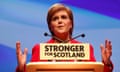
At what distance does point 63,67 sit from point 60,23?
759 mm

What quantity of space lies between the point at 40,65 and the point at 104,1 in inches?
57.4

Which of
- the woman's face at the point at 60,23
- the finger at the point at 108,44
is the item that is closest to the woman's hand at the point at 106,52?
the finger at the point at 108,44

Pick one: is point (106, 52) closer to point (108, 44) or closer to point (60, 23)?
point (108, 44)

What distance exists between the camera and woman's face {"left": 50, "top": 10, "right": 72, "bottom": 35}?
84.9 inches

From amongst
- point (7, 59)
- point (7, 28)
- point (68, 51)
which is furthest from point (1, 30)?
point (68, 51)

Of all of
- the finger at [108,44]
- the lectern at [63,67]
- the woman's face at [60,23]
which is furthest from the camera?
the woman's face at [60,23]

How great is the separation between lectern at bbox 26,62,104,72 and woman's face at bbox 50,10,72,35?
0.73m

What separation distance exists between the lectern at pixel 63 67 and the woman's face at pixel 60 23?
2.41 feet

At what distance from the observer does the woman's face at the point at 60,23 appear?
216 cm

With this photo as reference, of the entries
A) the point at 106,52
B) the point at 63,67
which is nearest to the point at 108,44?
the point at 106,52

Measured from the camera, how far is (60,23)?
85.0 inches

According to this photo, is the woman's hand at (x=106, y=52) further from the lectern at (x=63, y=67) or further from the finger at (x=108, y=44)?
the lectern at (x=63, y=67)

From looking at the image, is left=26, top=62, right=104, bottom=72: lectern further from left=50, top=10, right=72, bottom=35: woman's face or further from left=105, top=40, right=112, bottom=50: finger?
left=50, top=10, right=72, bottom=35: woman's face

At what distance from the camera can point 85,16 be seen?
8.79ft
